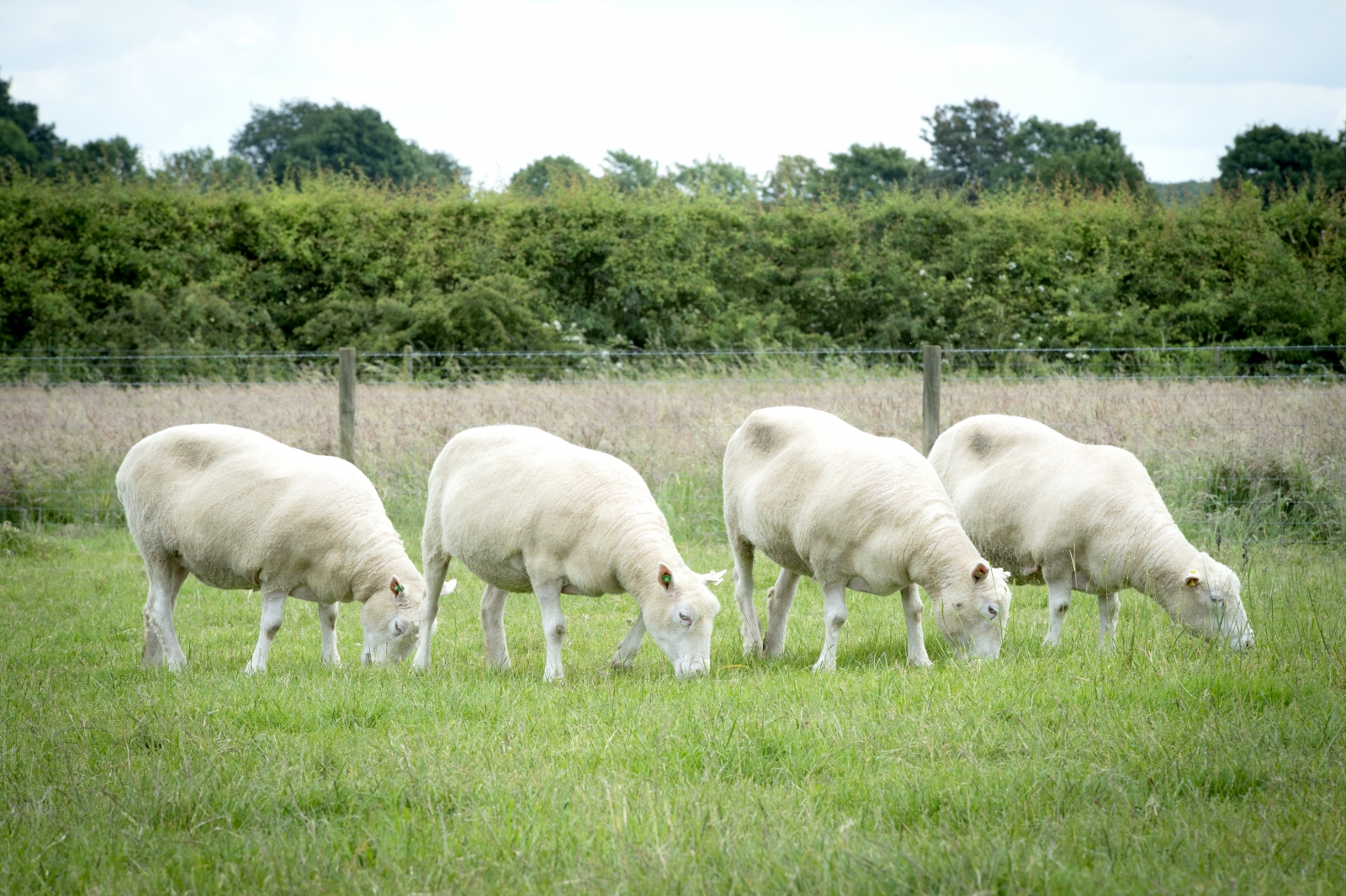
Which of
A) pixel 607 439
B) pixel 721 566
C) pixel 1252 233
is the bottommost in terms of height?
pixel 721 566

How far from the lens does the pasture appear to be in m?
2.78

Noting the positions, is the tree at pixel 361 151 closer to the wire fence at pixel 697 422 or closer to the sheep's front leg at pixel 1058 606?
the wire fence at pixel 697 422

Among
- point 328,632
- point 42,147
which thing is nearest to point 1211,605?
point 328,632

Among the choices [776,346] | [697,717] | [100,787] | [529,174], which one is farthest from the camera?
[529,174]

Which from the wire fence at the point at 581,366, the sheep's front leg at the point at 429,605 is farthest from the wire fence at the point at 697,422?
the sheep's front leg at the point at 429,605

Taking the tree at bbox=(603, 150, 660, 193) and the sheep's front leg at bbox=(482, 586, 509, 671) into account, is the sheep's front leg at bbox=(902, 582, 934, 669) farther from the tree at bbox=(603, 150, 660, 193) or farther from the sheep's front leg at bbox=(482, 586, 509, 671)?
the tree at bbox=(603, 150, 660, 193)

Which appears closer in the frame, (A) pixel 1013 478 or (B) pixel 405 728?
(B) pixel 405 728

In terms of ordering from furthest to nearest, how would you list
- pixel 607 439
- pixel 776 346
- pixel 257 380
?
pixel 776 346 < pixel 257 380 < pixel 607 439

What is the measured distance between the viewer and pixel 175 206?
17.0 meters

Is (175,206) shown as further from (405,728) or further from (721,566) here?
(405,728)

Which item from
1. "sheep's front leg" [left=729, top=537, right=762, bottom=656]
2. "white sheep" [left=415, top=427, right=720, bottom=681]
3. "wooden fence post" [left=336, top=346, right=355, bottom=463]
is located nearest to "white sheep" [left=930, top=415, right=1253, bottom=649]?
"sheep's front leg" [left=729, top=537, right=762, bottom=656]

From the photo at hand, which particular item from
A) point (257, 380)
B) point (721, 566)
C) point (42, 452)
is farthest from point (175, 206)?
point (721, 566)

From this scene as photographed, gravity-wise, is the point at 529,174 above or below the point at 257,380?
above

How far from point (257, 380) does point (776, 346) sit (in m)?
7.65
